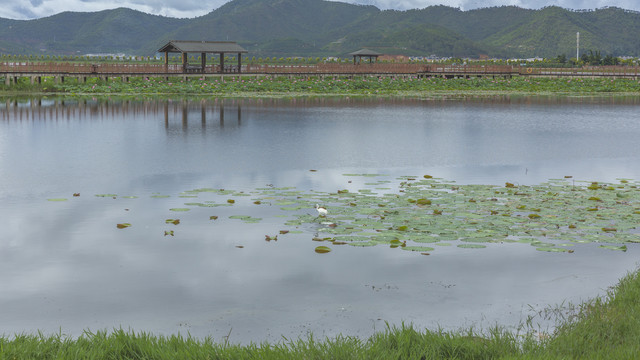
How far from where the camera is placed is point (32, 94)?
52.8 meters

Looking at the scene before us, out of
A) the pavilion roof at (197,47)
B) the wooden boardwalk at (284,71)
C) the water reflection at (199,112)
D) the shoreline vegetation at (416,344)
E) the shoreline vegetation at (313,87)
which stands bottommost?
the shoreline vegetation at (416,344)

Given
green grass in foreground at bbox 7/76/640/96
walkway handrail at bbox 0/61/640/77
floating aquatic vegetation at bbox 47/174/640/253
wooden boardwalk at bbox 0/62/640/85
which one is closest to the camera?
floating aquatic vegetation at bbox 47/174/640/253

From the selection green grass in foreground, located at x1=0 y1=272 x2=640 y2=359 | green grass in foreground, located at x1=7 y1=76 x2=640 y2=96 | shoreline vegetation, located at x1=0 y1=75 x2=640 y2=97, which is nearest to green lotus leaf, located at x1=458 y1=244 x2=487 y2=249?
green grass in foreground, located at x1=0 y1=272 x2=640 y2=359

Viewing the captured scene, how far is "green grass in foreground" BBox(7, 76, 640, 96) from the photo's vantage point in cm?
5744

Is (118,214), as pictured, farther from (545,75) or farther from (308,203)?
(545,75)

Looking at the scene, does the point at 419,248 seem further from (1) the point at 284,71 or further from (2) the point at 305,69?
(2) the point at 305,69

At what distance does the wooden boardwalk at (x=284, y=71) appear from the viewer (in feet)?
197

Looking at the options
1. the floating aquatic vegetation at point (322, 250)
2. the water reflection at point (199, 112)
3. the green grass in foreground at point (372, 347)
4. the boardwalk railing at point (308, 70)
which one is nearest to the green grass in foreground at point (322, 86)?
the boardwalk railing at point (308, 70)

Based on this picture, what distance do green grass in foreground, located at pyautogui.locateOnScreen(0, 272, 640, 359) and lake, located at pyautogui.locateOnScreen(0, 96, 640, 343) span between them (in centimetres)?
63

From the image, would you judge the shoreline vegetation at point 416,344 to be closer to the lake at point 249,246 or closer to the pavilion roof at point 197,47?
the lake at point 249,246

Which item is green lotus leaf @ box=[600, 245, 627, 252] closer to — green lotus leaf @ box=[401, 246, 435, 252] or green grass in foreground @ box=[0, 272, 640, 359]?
green lotus leaf @ box=[401, 246, 435, 252]

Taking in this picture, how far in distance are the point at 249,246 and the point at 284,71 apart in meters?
65.1

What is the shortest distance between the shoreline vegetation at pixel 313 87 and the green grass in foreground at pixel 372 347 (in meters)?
49.6

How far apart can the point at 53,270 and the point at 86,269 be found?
0.39 meters
